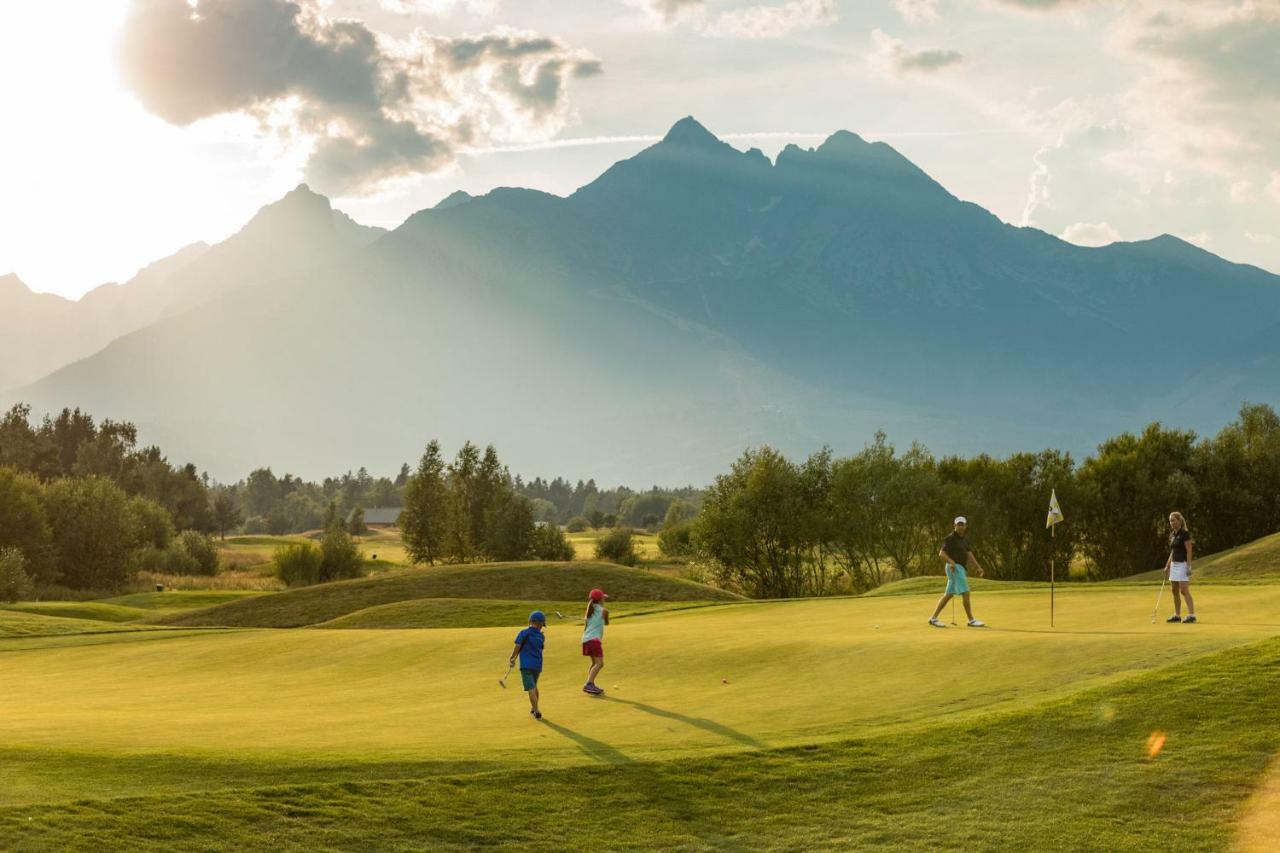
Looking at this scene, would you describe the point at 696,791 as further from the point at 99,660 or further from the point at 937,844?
the point at 99,660

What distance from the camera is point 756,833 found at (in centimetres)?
1461

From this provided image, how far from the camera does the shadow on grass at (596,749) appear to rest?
54.7 ft

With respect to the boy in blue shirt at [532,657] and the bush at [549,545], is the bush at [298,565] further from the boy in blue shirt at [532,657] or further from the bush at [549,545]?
the boy in blue shirt at [532,657]

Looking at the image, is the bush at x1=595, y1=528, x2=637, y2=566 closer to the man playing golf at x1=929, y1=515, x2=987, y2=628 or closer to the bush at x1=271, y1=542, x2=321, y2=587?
the bush at x1=271, y1=542, x2=321, y2=587

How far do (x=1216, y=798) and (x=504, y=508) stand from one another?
289ft

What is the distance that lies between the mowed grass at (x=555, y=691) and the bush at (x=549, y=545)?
211 ft

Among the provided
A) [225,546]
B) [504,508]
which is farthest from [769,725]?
[225,546]

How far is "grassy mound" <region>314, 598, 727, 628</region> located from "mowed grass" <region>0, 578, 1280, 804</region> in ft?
33.5

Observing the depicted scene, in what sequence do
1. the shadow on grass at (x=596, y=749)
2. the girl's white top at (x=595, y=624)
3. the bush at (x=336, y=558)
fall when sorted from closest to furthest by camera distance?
the shadow on grass at (x=596, y=749) < the girl's white top at (x=595, y=624) < the bush at (x=336, y=558)

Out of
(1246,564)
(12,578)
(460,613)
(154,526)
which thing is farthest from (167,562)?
(1246,564)

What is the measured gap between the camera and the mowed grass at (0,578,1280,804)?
1652 centimetres

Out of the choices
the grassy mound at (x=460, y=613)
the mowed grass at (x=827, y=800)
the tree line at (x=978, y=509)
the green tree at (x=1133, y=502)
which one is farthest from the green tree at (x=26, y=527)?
the green tree at (x=1133, y=502)

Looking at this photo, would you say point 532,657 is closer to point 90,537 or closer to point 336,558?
point 336,558

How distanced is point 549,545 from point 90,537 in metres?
36.5
